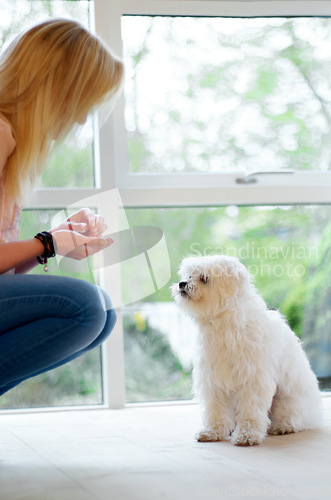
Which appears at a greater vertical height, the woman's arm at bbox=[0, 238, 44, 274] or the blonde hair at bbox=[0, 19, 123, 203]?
the blonde hair at bbox=[0, 19, 123, 203]

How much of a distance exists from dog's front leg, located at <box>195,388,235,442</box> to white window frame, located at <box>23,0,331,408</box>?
Answer: 725mm

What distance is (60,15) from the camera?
2570mm

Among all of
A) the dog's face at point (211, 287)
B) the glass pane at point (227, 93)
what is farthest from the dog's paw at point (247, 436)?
the glass pane at point (227, 93)

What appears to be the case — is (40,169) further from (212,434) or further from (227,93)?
(227,93)

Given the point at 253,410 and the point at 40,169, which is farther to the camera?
the point at 253,410

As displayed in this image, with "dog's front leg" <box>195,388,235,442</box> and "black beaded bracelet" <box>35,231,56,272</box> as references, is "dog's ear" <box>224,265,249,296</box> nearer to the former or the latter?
"dog's front leg" <box>195,388,235,442</box>

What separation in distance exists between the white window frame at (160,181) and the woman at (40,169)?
102 centimetres

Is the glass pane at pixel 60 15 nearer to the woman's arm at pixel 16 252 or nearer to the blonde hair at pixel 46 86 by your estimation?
the blonde hair at pixel 46 86

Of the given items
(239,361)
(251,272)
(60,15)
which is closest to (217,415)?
(239,361)

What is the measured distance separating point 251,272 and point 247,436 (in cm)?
103

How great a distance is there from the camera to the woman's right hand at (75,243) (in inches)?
57.9

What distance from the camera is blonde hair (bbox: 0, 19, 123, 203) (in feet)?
4.72

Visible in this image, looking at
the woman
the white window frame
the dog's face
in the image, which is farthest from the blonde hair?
the white window frame

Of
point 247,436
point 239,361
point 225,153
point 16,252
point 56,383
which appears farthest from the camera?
point 225,153
